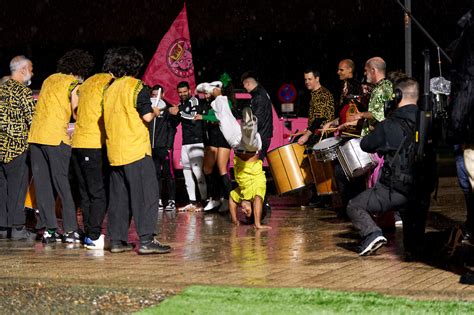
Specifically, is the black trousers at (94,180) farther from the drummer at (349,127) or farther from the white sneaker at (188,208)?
the white sneaker at (188,208)

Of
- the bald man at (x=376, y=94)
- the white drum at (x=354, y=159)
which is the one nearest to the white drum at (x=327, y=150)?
the bald man at (x=376, y=94)

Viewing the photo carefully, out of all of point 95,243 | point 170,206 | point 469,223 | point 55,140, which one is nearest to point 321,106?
point 170,206

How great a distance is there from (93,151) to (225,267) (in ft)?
7.94

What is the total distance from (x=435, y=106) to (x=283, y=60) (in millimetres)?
45795

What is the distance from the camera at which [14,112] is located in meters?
12.5

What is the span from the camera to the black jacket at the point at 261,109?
14875 millimetres

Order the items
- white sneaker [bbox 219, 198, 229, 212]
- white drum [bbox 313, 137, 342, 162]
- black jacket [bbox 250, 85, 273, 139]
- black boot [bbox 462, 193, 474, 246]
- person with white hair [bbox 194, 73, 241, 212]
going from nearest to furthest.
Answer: black boot [bbox 462, 193, 474, 246] < white drum [bbox 313, 137, 342, 162] < person with white hair [bbox 194, 73, 241, 212] < black jacket [bbox 250, 85, 273, 139] < white sneaker [bbox 219, 198, 229, 212]

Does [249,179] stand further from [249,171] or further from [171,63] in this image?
[171,63]

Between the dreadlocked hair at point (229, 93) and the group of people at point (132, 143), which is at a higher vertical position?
the dreadlocked hair at point (229, 93)

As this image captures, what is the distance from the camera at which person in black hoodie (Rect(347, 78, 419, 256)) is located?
10195mm

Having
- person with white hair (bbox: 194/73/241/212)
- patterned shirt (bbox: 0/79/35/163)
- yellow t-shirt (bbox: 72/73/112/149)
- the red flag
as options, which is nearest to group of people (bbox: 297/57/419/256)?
person with white hair (bbox: 194/73/241/212)

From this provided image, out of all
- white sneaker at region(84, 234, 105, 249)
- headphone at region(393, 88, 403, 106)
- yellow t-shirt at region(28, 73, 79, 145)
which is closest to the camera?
headphone at region(393, 88, 403, 106)

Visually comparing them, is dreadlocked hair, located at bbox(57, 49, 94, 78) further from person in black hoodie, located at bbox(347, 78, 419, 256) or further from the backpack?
the backpack

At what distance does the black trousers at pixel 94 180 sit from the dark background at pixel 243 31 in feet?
89.8
